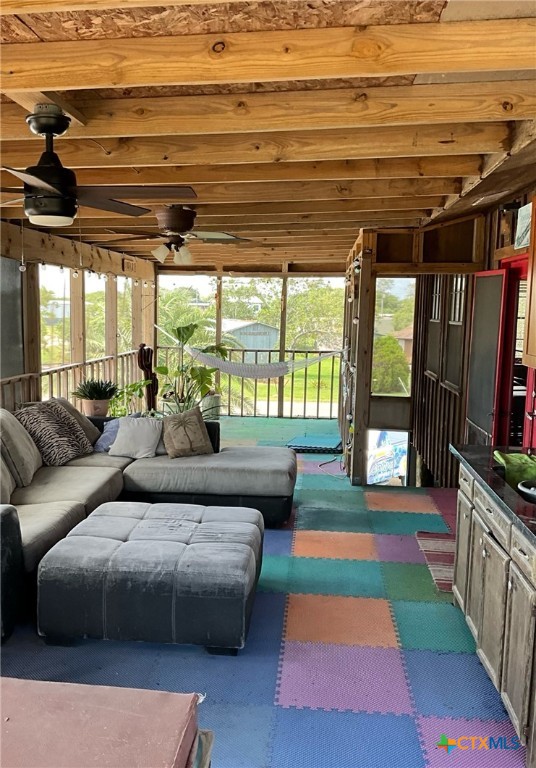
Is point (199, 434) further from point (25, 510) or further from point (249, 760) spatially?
point (249, 760)

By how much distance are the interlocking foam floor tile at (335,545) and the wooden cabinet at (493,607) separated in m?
1.19

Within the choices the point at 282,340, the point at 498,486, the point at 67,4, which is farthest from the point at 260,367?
the point at 67,4

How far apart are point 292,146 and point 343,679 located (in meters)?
2.30

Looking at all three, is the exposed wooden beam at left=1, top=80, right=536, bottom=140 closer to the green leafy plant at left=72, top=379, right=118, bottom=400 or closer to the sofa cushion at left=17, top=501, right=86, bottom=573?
the sofa cushion at left=17, top=501, right=86, bottom=573

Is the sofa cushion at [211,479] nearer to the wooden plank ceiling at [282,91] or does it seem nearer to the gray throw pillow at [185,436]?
the gray throw pillow at [185,436]

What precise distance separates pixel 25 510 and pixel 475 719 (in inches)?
92.6

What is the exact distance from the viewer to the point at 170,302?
10102 mm

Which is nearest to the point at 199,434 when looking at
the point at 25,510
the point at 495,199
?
the point at 25,510

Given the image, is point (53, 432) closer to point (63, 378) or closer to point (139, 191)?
point (63, 378)

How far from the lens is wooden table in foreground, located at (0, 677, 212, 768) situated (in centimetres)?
124

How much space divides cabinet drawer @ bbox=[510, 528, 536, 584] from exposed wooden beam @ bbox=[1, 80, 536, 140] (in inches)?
60.1

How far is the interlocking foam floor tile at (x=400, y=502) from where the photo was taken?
177 inches

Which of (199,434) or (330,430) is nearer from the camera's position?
(199,434)

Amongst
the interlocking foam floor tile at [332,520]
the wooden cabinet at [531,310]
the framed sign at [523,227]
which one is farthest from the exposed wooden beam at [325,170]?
the interlocking foam floor tile at [332,520]
